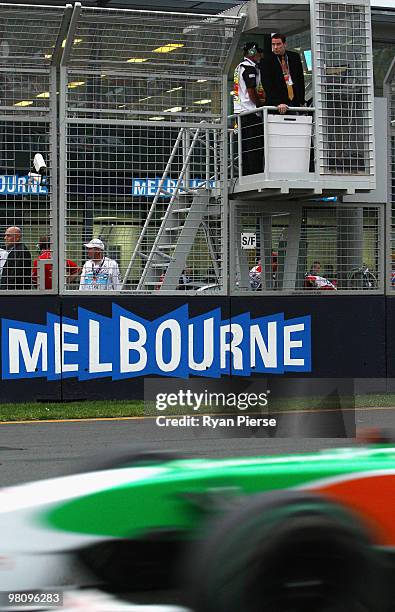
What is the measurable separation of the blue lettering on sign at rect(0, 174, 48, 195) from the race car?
9.72 meters

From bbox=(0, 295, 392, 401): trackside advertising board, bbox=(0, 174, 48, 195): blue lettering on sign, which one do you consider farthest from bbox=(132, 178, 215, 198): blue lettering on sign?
bbox=(0, 295, 392, 401): trackside advertising board

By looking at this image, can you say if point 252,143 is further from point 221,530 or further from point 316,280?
point 221,530

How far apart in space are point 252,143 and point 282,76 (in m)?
0.93

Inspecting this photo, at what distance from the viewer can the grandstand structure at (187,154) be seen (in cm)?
1424

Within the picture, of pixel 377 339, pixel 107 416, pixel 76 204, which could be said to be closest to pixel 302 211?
pixel 377 339

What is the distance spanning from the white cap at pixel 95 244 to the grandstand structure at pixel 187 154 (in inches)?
4.1

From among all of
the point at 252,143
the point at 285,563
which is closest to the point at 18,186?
the point at 252,143

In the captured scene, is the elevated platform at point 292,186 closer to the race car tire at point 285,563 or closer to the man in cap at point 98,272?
the man in cap at point 98,272

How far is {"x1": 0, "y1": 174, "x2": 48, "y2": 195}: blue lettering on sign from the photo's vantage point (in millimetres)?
14172

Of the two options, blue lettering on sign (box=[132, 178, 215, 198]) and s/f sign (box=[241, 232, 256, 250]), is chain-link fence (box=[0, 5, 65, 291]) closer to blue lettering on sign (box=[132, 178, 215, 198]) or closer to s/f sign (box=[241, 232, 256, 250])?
blue lettering on sign (box=[132, 178, 215, 198])

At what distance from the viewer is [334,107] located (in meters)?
15.1

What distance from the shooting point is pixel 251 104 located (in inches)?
597

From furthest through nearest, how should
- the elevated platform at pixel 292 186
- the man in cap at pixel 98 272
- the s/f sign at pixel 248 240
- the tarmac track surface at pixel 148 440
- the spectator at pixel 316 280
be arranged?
1. the spectator at pixel 316 280
2. the s/f sign at pixel 248 240
3. the elevated platform at pixel 292 186
4. the man in cap at pixel 98 272
5. the tarmac track surface at pixel 148 440

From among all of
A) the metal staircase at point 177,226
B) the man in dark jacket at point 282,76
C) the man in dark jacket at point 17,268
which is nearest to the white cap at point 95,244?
the metal staircase at point 177,226
